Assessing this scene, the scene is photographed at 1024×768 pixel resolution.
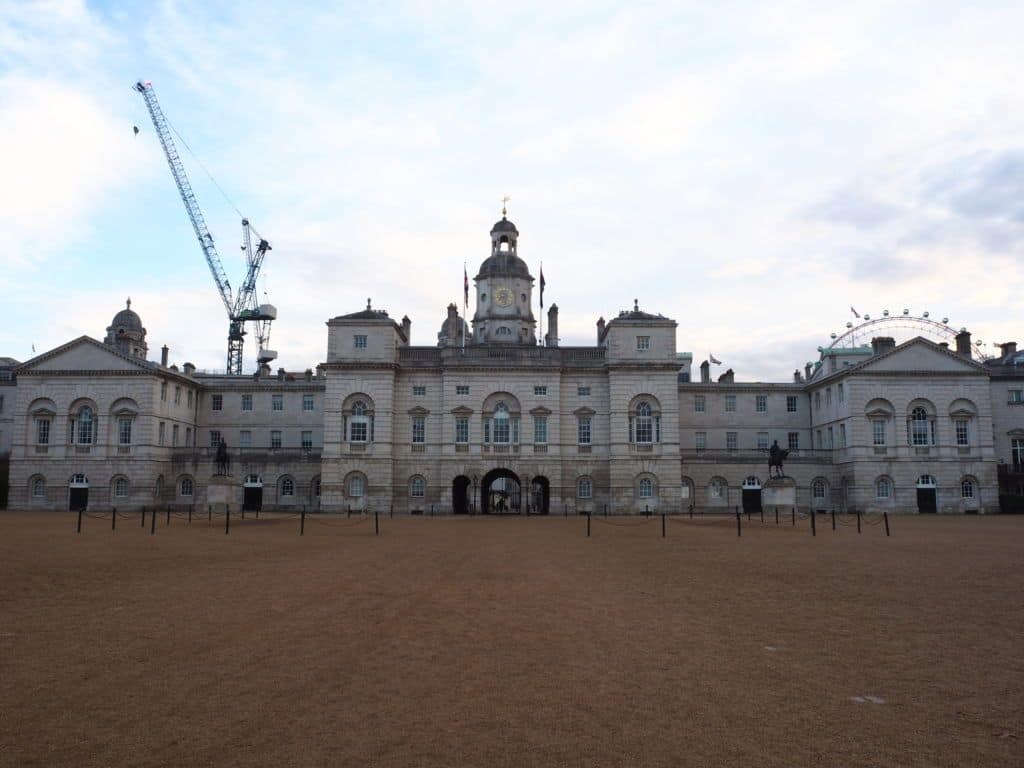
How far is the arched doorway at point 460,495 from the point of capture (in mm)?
62403

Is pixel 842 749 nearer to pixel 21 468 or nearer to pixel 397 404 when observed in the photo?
pixel 397 404

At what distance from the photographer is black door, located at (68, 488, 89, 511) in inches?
2463

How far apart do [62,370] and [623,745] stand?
66085mm

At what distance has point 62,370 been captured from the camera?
63250mm

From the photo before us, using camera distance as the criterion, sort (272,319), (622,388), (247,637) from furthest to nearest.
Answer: (272,319) < (622,388) < (247,637)

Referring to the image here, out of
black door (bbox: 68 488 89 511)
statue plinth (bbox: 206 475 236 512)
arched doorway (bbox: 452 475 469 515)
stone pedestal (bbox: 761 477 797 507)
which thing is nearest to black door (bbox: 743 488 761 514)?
stone pedestal (bbox: 761 477 797 507)

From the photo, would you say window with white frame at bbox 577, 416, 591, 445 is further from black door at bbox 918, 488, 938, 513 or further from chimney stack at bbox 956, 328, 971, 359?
chimney stack at bbox 956, 328, 971, 359

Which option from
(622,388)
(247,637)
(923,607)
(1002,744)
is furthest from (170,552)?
(622,388)

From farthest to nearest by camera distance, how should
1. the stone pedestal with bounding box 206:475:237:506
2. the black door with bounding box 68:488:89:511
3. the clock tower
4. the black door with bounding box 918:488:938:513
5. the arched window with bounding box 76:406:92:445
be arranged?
1. the clock tower
2. the arched window with bounding box 76:406:92:445
3. the black door with bounding box 68:488:89:511
4. the black door with bounding box 918:488:938:513
5. the stone pedestal with bounding box 206:475:237:506

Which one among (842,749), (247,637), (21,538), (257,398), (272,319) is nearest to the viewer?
(842,749)

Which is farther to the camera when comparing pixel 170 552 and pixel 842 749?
pixel 170 552

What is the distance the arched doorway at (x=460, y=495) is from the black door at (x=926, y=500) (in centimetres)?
3464

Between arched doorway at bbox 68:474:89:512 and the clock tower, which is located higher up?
the clock tower

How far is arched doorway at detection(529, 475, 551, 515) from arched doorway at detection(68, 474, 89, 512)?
3439cm
